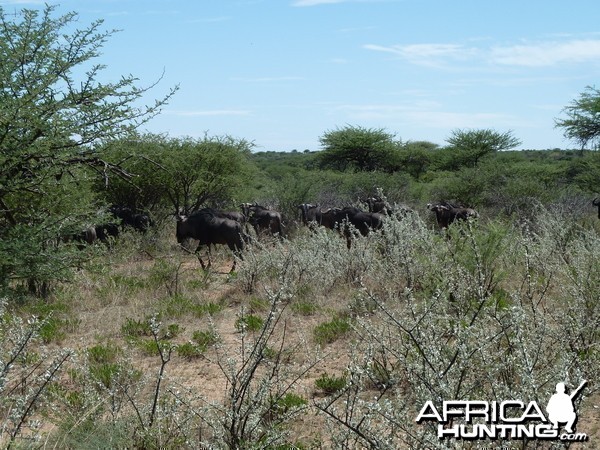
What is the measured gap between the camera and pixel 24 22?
260 inches

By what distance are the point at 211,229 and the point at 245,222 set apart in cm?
186

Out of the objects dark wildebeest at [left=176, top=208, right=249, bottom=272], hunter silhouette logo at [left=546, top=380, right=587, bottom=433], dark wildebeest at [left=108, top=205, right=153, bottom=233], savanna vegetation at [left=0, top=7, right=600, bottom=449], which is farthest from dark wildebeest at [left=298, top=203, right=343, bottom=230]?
hunter silhouette logo at [left=546, top=380, right=587, bottom=433]

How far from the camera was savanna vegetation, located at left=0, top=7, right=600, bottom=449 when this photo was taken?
12.4 ft

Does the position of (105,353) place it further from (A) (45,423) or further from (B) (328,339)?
(B) (328,339)

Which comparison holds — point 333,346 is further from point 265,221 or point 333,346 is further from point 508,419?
point 265,221

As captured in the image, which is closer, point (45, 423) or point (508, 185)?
point (45, 423)

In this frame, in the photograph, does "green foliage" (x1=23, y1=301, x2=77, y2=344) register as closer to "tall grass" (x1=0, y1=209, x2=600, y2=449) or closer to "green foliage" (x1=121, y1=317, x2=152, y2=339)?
"tall grass" (x1=0, y1=209, x2=600, y2=449)

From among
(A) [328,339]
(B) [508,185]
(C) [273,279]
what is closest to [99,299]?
(C) [273,279]

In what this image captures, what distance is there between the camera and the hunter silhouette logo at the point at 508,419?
3150 mm

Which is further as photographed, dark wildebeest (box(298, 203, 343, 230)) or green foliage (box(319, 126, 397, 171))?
green foliage (box(319, 126, 397, 171))

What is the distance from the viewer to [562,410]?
317cm

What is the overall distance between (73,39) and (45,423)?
4107 millimetres

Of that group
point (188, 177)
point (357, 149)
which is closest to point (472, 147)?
point (357, 149)

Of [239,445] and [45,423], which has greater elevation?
[239,445]
